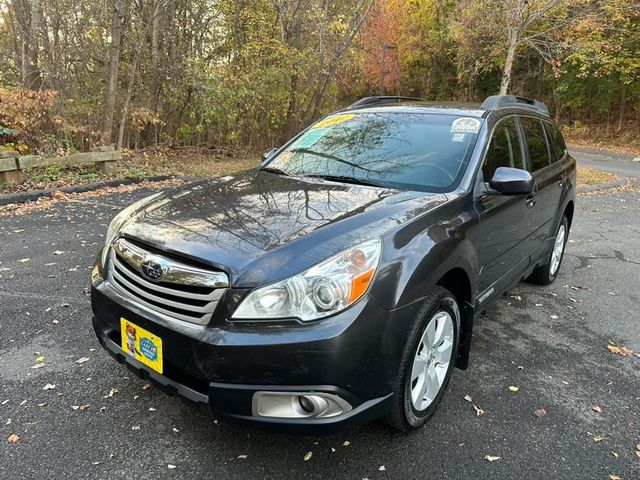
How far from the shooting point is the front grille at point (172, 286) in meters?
2.05

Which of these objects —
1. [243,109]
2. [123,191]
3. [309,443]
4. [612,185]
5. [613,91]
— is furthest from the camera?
[613,91]

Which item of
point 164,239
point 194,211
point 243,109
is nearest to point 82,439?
→ point 164,239

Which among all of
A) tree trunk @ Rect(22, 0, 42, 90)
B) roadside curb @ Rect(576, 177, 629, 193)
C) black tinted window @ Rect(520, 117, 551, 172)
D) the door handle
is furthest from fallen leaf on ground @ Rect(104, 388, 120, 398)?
roadside curb @ Rect(576, 177, 629, 193)

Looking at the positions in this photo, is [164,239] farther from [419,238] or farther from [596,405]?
[596,405]

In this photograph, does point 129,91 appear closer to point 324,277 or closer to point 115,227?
point 115,227

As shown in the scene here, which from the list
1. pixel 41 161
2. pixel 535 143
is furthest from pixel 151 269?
pixel 41 161

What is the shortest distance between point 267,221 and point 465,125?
1.67 meters

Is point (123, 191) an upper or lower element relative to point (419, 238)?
lower

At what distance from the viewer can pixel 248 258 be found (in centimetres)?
207

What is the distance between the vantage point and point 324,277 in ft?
6.61

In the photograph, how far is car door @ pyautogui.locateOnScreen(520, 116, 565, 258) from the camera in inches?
153

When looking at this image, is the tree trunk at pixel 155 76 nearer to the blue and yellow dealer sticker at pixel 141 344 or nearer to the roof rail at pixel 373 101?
the roof rail at pixel 373 101

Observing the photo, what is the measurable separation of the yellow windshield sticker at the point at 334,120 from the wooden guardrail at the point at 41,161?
5977 millimetres

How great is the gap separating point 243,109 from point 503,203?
35.6 feet
